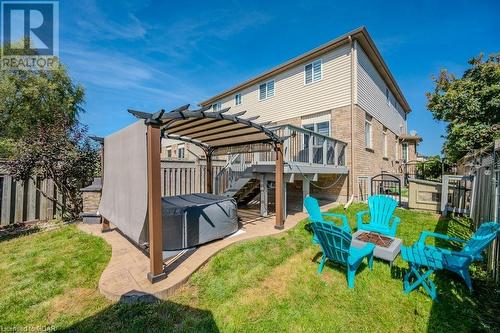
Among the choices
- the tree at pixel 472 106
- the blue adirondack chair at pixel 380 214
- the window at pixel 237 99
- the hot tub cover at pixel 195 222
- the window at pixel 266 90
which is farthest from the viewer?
the window at pixel 237 99

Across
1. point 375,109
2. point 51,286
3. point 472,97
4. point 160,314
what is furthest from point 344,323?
point 472,97

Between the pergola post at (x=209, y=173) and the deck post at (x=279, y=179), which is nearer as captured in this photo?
the deck post at (x=279, y=179)

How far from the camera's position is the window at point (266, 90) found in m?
12.7

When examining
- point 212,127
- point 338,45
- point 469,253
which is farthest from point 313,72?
point 469,253

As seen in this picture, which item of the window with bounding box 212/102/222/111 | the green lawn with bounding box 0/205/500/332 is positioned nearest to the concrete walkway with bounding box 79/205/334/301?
the green lawn with bounding box 0/205/500/332

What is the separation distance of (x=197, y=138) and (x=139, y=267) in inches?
164

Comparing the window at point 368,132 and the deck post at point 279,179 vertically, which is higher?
the window at point 368,132

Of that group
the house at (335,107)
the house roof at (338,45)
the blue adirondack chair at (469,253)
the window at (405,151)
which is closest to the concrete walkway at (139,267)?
the house at (335,107)

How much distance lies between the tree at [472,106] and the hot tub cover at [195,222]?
15063 mm

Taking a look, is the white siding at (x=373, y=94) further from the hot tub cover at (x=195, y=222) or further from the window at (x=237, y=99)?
the hot tub cover at (x=195, y=222)

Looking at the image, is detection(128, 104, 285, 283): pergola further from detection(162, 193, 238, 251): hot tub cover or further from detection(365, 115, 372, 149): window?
detection(365, 115, 372, 149): window

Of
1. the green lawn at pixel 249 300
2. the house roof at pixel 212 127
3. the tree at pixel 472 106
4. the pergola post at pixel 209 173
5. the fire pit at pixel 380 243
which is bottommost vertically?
the green lawn at pixel 249 300

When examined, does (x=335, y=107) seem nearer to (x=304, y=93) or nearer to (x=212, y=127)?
(x=304, y=93)

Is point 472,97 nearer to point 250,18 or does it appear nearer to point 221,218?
point 250,18
